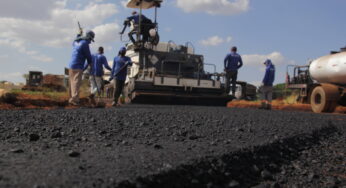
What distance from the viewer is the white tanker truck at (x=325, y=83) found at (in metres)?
10.8

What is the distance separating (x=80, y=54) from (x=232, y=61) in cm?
521

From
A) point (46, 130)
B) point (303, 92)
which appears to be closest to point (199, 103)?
point (303, 92)

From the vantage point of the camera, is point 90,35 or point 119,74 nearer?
point 90,35

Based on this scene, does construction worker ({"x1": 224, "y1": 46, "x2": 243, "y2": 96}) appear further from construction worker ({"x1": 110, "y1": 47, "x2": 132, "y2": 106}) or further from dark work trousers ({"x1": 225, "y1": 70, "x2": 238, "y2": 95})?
construction worker ({"x1": 110, "y1": 47, "x2": 132, "y2": 106})

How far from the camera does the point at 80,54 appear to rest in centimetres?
834

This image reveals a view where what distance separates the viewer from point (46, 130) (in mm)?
4535

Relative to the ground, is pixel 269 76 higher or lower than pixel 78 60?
lower

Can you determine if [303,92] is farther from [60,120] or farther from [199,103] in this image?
[60,120]

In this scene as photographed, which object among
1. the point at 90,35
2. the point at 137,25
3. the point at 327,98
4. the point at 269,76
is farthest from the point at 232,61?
the point at 90,35

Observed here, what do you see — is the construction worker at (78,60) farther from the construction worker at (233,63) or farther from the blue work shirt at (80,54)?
the construction worker at (233,63)

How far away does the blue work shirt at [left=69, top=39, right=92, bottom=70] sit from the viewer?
827cm

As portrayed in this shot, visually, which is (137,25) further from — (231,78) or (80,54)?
(80,54)

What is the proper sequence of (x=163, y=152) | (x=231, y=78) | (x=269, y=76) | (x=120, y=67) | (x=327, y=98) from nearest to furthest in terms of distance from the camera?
1. (x=163, y=152)
2. (x=120, y=67)
3. (x=327, y=98)
4. (x=269, y=76)
5. (x=231, y=78)

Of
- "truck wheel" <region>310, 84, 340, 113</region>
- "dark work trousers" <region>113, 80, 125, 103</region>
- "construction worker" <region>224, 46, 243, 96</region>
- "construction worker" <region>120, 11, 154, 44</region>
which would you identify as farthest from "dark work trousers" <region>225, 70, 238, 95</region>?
"dark work trousers" <region>113, 80, 125, 103</region>
